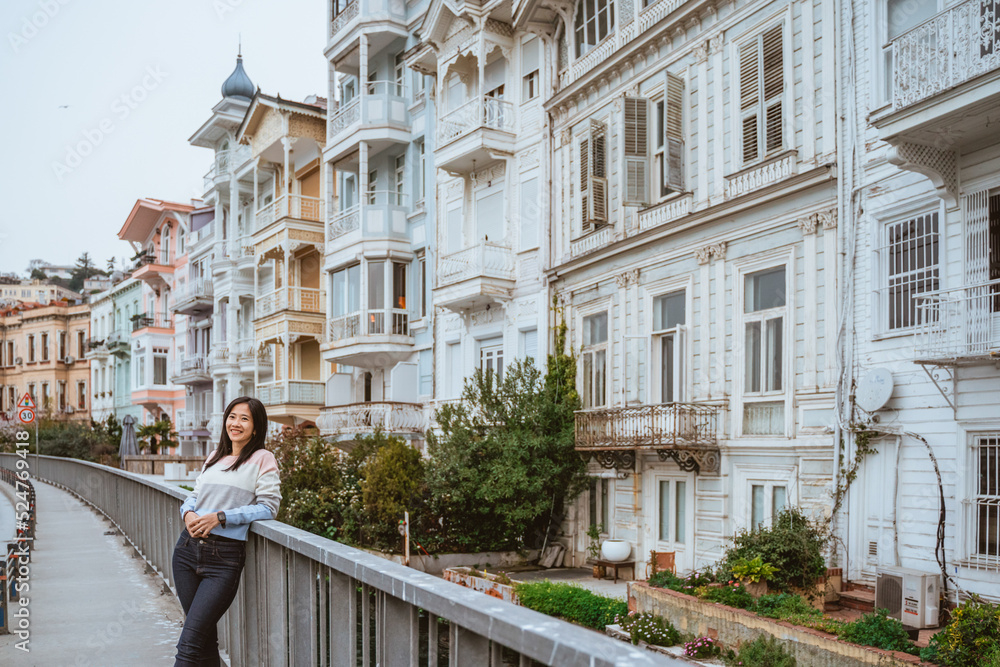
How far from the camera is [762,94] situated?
Result: 17797 mm

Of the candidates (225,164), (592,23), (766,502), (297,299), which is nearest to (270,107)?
(297,299)

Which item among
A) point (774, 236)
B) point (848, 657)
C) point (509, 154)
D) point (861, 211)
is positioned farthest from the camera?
point (509, 154)

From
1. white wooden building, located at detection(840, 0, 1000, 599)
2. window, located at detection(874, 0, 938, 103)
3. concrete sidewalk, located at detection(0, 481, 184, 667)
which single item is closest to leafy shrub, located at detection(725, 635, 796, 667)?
white wooden building, located at detection(840, 0, 1000, 599)

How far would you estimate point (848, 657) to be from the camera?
11.5m

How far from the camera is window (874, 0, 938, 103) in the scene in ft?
49.0

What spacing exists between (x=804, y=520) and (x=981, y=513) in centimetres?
312

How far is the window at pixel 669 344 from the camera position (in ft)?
64.2

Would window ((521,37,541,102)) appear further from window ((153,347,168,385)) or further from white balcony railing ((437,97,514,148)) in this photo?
window ((153,347,168,385))

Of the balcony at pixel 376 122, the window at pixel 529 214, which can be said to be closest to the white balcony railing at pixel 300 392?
the balcony at pixel 376 122

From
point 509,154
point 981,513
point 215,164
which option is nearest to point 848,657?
point 981,513

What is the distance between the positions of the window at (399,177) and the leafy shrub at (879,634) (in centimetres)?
2265

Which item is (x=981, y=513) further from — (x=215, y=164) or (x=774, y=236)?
(x=215, y=164)

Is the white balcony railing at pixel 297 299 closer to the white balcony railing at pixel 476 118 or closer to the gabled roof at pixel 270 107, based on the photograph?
the gabled roof at pixel 270 107

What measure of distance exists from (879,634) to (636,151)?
1185 centimetres
